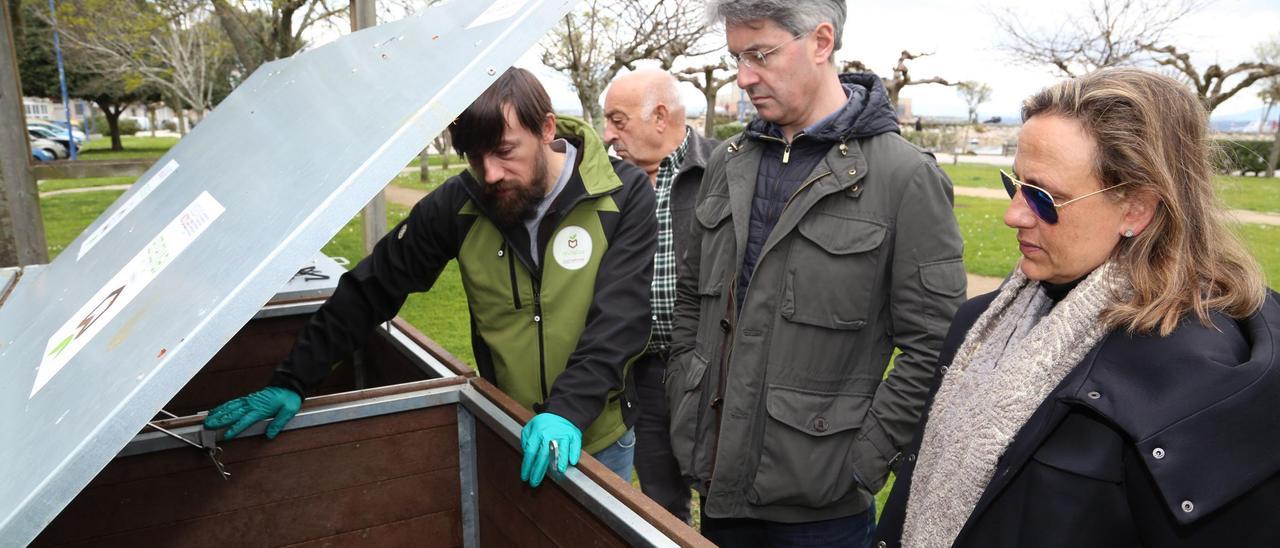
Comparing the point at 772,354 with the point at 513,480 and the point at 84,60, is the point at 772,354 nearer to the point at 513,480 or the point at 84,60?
the point at 513,480

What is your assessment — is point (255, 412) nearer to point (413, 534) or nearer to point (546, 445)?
point (413, 534)

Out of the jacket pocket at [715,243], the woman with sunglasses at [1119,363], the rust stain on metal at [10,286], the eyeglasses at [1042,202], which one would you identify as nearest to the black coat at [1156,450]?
the woman with sunglasses at [1119,363]

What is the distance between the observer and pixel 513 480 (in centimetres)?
178

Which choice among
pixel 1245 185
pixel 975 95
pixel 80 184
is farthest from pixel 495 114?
pixel 975 95

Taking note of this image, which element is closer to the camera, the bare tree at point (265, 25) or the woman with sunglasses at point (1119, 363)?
the woman with sunglasses at point (1119, 363)

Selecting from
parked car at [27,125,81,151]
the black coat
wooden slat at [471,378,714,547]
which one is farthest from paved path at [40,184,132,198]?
the black coat

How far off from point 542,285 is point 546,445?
49 centimetres

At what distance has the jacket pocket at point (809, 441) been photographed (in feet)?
5.74

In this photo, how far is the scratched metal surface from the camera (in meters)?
0.81

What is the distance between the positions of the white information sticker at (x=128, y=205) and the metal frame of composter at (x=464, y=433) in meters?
0.54

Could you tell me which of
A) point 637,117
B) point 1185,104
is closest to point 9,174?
point 637,117

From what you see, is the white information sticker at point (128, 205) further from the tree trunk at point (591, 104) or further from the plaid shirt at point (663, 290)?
the tree trunk at point (591, 104)

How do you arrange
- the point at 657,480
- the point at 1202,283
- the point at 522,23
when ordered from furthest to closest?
1. the point at 657,480
2. the point at 1202,283
3. the point at 522,23

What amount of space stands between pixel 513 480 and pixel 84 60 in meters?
24.9
